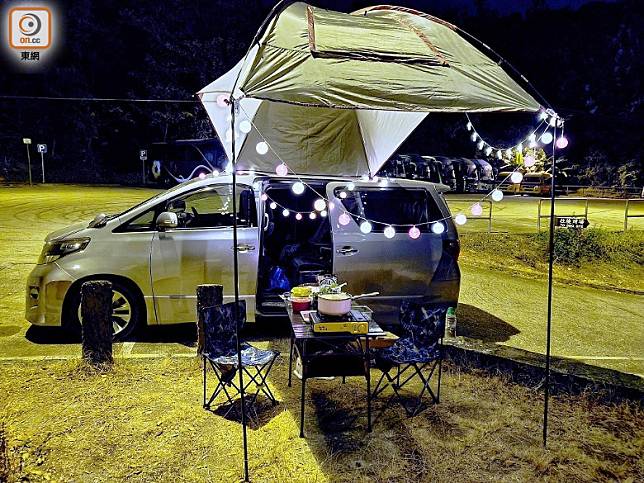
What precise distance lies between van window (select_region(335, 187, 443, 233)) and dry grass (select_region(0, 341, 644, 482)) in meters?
1.87

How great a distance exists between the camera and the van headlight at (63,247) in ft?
16.8

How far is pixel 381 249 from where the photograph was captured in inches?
215

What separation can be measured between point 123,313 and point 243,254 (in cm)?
136

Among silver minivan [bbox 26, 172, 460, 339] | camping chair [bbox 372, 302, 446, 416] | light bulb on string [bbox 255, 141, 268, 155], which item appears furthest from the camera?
light bulb on string [bbox 255, 141, 268, 155]

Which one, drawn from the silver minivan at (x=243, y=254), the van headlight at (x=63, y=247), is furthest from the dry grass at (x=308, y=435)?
the van headlight at (x=63, y=247)

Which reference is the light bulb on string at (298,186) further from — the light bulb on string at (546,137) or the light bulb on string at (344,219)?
the light bulb on string at (546,137)

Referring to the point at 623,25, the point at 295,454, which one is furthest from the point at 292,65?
the point at 623,25

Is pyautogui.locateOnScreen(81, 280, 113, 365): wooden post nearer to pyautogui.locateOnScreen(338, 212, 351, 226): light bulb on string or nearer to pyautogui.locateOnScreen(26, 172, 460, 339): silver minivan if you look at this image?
pyautogui.locateOnScreen(26, 172, 460, 339): silver minivan

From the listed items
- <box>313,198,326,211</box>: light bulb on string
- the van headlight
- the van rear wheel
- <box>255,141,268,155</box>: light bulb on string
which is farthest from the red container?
<box>255,141,268,155</box>: light bulb on string

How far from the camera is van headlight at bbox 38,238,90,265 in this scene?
5129mm

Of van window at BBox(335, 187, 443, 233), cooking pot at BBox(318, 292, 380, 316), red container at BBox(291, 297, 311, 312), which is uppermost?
van window at BBox(335, 187, 443, 233)

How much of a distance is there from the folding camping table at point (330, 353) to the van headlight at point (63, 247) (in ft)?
7.78

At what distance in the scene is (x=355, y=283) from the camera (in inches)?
213

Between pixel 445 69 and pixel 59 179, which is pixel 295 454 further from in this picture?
pixel 59 179
